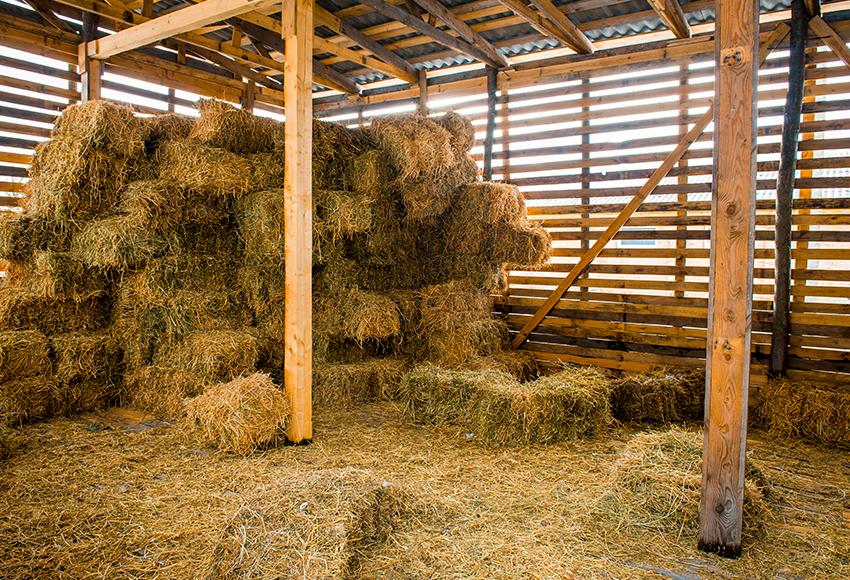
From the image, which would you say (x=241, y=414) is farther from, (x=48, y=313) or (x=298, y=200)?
(x=48, y=313)

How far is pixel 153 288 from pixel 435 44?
16.9 ft

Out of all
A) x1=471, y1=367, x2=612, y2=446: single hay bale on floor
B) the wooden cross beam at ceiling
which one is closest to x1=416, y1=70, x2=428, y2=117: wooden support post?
the wooden cross beam at ceiling

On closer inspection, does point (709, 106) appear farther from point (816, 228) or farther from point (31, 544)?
point (31, 544)

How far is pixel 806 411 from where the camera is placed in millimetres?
5836

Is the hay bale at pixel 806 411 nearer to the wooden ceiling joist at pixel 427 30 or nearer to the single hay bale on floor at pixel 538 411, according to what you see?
the single hay bale on floor at pixel 538 411

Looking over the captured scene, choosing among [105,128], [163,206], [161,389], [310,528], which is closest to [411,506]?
[310,528]

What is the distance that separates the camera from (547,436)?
5559mm

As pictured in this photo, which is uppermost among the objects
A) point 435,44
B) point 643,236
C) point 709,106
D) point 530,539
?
point 435,44

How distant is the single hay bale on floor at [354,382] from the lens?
21.2ft

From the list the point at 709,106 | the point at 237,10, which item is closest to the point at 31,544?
the point at 237,10

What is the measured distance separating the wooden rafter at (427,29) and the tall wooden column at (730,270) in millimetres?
4500

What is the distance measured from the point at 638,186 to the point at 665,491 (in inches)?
182

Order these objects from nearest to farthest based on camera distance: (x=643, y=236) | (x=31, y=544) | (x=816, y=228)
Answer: (x=31, y=544) < (x=816, y=228) < (x=643, y=236)

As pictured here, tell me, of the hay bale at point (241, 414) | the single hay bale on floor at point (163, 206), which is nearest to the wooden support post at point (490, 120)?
the single hay bale on floor at point (163, 206)
